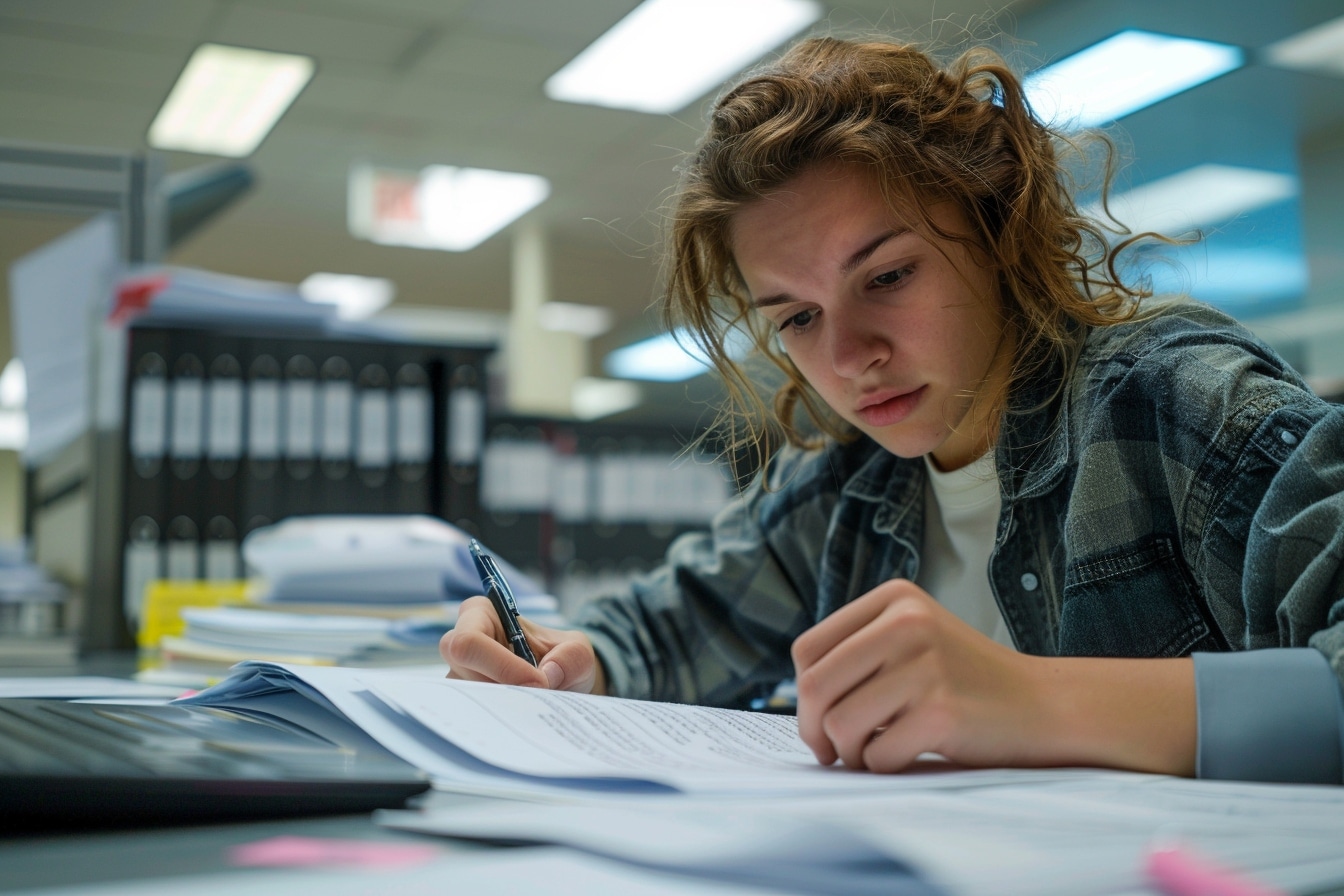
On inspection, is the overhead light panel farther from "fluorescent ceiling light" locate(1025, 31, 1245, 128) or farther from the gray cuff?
the gray cuff

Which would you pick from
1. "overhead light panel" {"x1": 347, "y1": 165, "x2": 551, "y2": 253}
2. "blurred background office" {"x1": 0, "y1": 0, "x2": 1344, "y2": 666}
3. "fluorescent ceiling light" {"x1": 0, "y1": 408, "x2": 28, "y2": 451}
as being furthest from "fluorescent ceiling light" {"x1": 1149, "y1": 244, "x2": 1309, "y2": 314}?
"fluorescent ceiling light" {"x1": 0, "y1": 408, "x2": 28, "y2": 451}

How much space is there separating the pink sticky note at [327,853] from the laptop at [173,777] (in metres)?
0.04

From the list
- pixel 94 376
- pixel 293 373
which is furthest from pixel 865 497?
pixel 94 376

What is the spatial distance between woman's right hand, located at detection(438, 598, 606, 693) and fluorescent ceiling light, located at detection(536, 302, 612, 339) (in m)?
6.50

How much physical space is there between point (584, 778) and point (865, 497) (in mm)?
602

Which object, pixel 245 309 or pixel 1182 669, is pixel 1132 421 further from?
pixel 245 309

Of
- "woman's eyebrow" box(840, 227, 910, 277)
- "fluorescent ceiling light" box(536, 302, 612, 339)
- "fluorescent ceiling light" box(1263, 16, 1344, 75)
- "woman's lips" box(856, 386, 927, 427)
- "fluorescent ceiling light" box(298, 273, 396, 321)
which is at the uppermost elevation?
"fluorescent ceiling light" box(298, 273, 396, 321)

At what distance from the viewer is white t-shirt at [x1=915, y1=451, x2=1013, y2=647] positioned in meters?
0.90

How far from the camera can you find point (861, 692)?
47 cm

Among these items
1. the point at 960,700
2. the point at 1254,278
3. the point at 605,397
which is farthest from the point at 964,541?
the point at 605,397

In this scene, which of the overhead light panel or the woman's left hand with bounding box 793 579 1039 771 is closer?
the woman's left hand with bounding box 793 579 1039 771

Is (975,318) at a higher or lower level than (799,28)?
lower

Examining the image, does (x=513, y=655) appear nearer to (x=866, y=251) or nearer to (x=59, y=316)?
(x=866, y=251)

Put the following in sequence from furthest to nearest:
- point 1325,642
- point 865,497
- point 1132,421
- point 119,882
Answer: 1. point 865,497
2. point 1132,421
3. point 1325,642
4. point 119,882
